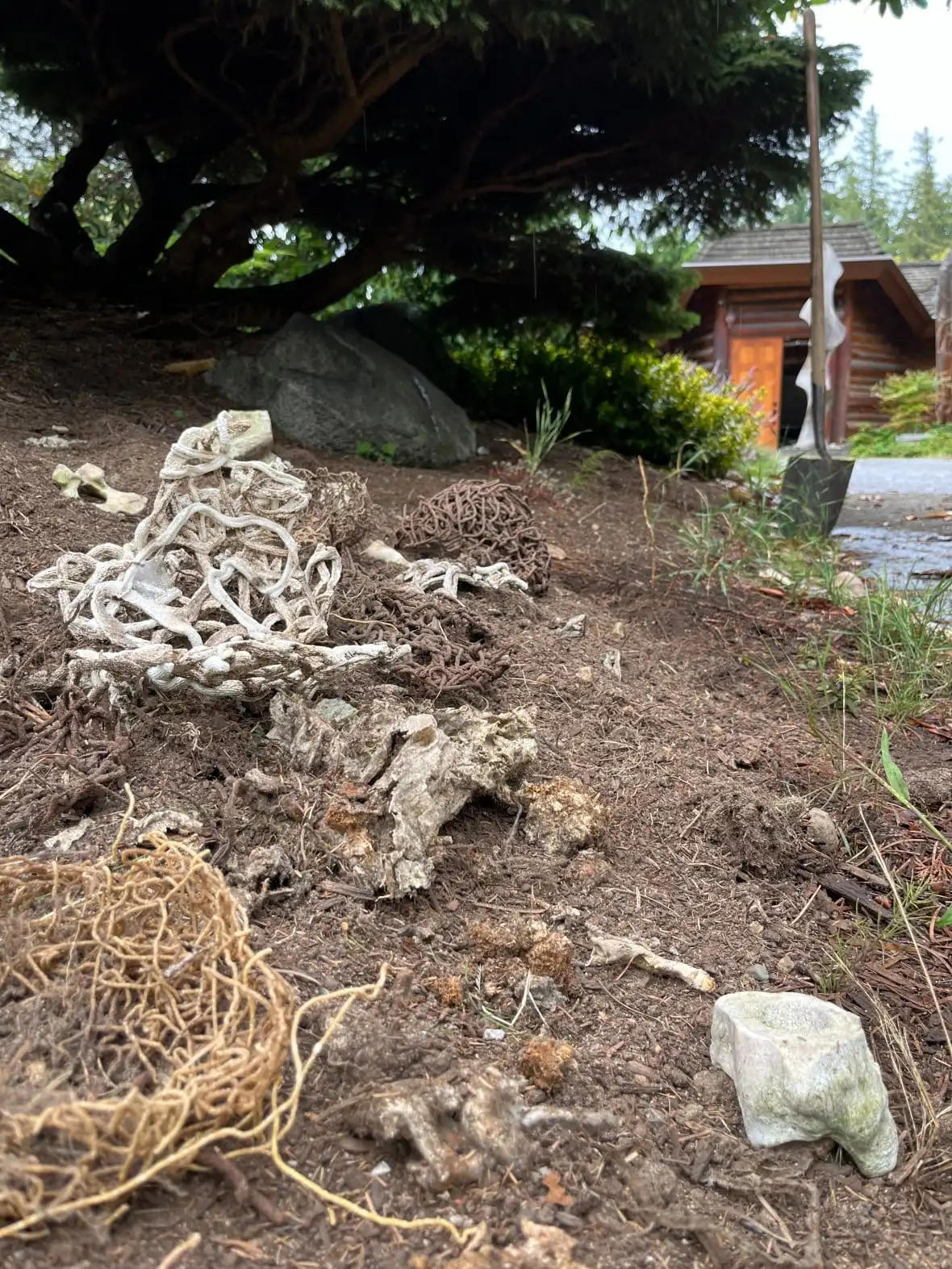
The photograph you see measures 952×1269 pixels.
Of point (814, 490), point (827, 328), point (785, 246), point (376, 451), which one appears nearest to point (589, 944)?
point (376, 451)

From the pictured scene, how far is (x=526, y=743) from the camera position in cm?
211

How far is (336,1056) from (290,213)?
5845 millimetres

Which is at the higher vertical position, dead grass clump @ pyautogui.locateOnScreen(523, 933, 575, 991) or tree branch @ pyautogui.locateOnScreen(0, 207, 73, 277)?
tree branch @ pyautogui.locateOnScreen(0, 207, 73, 277)

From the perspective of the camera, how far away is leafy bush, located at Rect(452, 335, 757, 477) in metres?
7.37

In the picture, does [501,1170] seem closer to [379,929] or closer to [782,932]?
[379,929]

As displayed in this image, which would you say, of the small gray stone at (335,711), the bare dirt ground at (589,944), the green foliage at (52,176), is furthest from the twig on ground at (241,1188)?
the green foliage at (52,176)

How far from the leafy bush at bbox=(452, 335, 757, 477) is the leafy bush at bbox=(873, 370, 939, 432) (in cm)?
1085

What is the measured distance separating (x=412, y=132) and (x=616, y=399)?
2.31m

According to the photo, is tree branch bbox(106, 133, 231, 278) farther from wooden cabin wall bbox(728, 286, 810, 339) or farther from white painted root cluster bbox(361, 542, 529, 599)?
wooden cabin wall bbox(728, 286, 810, 339)

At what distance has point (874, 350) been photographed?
1841 cm

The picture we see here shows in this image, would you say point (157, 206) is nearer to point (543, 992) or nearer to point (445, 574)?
point (445, 574)

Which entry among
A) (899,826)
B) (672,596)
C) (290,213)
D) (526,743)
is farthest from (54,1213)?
(290,213)

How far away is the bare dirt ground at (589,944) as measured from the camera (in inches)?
45.8

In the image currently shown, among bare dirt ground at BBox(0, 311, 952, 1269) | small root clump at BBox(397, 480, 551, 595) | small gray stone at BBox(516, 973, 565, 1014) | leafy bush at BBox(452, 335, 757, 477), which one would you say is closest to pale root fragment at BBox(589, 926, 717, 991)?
bare dirt ground at BBox(0, 311, 952, 1269)
